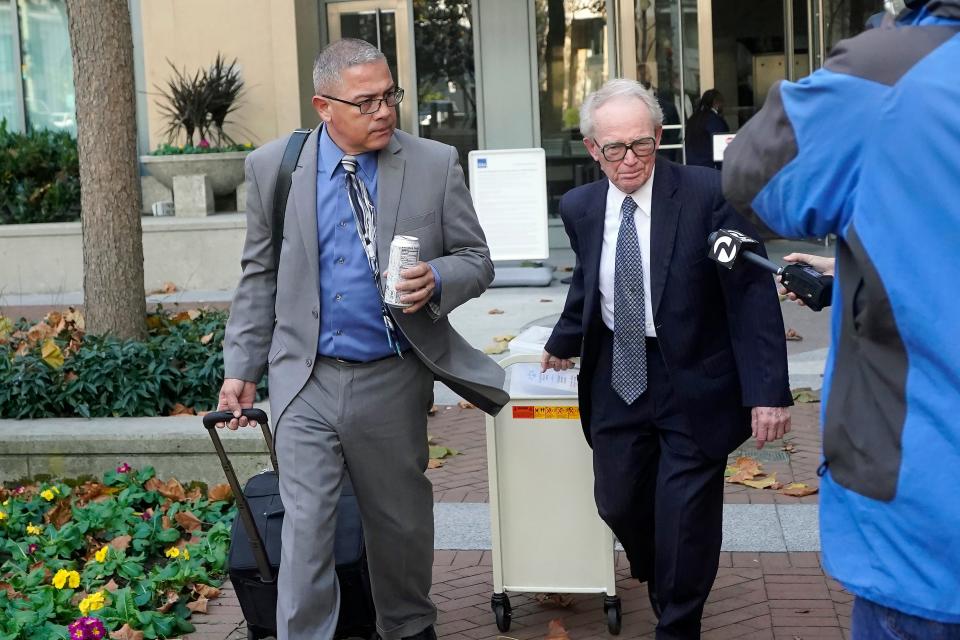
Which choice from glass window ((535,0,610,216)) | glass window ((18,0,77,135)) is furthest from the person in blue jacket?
A: glass window ((18,0,77,135))

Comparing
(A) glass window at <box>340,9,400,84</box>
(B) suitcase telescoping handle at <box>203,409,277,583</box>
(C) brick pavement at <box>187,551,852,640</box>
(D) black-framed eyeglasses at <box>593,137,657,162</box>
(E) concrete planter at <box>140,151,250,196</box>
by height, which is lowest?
(C) brick pavement at <box>187,551,852,640</box>

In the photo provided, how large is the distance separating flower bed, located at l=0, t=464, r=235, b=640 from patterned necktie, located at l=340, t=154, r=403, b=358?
1444 mm

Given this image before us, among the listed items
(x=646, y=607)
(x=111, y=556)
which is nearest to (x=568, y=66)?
(x=111, y=556)

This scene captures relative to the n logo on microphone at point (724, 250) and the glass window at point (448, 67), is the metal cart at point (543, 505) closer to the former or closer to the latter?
the n logo on microphone at point (724, 250)

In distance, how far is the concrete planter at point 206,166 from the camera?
1281 centimetres

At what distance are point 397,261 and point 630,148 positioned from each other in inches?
32.3

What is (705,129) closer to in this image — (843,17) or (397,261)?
(843,17)

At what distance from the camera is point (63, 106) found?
1547 cm

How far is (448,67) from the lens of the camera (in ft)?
50.3

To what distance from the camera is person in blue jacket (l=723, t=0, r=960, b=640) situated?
210 cm

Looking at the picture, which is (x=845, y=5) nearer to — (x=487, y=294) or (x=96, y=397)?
(x=487, y=294)

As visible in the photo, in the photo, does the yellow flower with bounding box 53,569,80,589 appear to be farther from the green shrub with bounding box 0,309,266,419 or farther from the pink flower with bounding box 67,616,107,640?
the green shrub with bounding box 0,309,266,419

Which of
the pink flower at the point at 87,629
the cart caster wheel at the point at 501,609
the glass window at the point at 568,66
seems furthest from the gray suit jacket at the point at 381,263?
the glass window at the point at 568,66

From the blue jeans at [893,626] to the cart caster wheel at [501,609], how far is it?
7.80 ft
